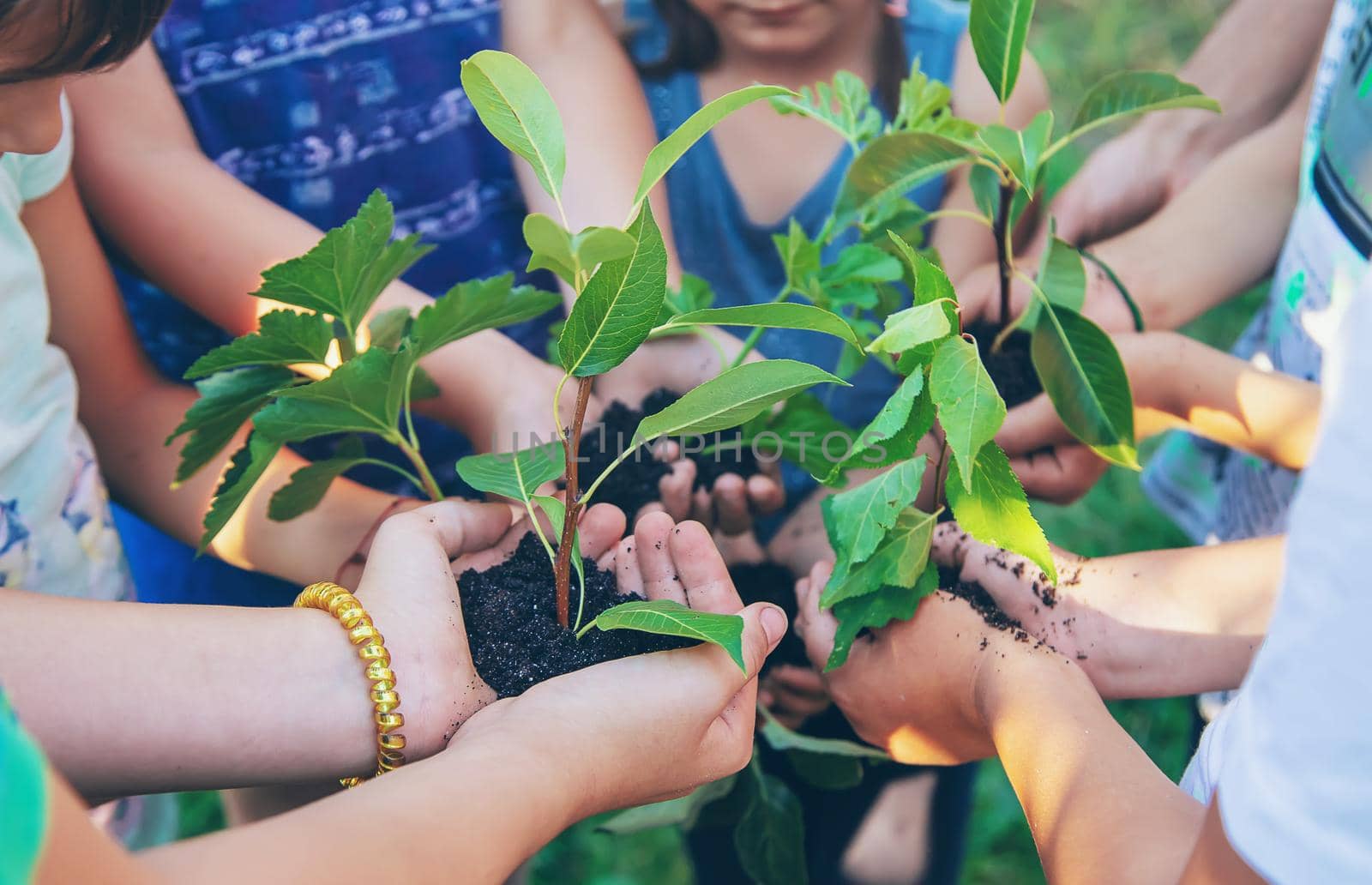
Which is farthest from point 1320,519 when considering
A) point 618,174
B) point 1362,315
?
point 618,174

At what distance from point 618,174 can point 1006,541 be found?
737 millimetres

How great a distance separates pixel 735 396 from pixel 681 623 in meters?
0.15

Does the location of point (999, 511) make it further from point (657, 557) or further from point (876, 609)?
point (657, 557)

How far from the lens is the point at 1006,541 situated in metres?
0.68

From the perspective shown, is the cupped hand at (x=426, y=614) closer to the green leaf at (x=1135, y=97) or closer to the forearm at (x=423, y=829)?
the forearm at (x=423, y=829)

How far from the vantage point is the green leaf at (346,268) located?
0.72m

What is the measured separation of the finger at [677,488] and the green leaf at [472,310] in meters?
0.26

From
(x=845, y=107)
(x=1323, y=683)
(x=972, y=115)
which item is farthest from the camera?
(x=972, y=115)

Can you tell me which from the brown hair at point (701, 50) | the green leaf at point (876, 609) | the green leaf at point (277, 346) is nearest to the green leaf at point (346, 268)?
the green leaf at point (277, 346)

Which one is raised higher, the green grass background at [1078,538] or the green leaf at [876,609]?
the green leaf at [876,609]

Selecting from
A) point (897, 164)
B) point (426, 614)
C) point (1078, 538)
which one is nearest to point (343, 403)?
point (426, 614)

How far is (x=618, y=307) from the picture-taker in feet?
2.06

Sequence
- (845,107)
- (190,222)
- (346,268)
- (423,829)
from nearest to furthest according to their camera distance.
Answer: (423,829), (346,268), (845,107), (190,222)

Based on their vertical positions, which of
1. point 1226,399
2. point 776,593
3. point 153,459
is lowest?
point 776,593
